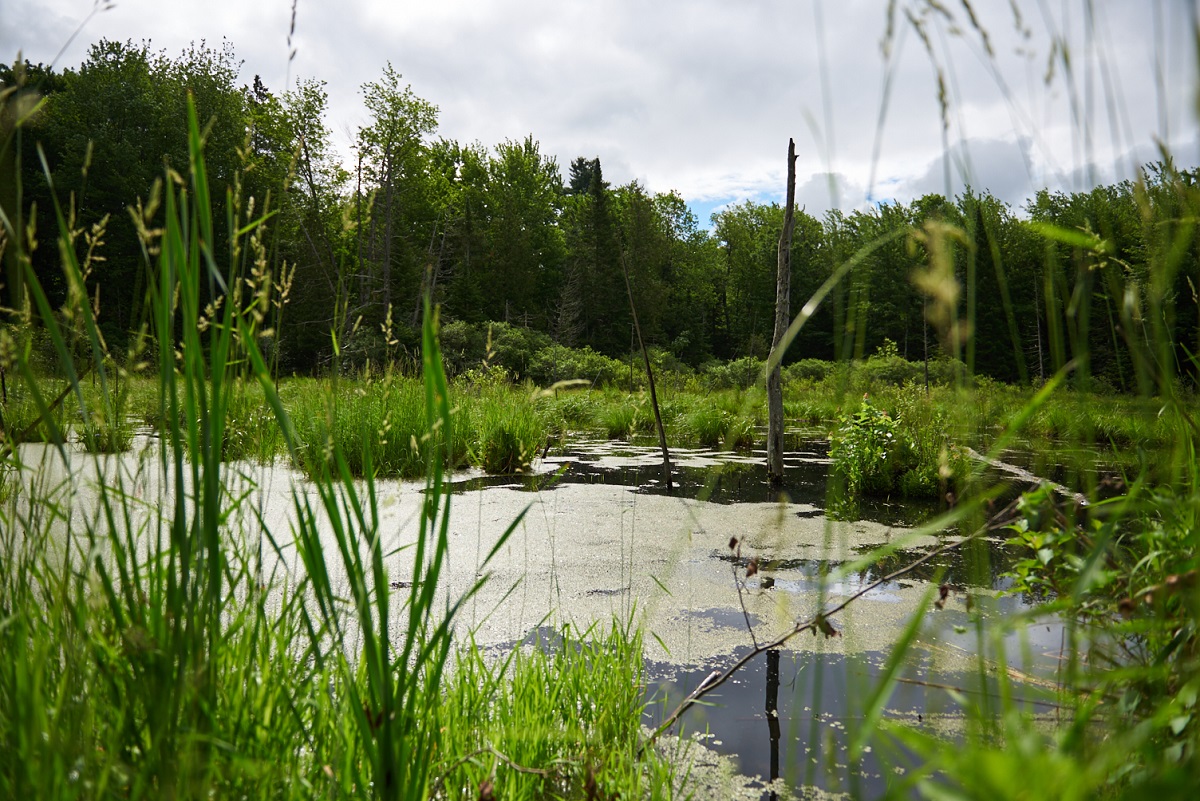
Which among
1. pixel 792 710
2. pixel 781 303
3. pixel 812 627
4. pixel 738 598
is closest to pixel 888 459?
pixel 781 303

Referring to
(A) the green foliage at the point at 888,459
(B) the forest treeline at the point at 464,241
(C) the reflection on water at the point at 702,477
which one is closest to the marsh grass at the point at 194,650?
(C) the reflection on water at the point at 702,477

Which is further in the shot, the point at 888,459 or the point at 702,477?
the point at 702,477

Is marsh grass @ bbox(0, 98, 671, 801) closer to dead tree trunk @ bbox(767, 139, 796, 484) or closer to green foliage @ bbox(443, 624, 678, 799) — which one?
green foliage @ bbox(443, 624, 678, 799)

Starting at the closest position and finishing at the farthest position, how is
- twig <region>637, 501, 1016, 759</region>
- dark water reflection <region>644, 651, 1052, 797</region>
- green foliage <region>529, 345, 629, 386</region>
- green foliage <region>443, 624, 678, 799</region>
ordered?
twig <region>637, 501, 1016, 759</region>
green foliage <region>443, 624, 678, 799</region>
dark water reflection <region>644, 651, 1052, 797</region>
green foliage <region>529, 345, 629, 386</region>

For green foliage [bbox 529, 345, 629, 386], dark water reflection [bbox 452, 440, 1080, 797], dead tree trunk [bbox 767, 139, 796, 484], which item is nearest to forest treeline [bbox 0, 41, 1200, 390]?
green foliage [bbox 529, 345, 629, 386]

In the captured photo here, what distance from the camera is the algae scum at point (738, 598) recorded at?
126 centimetres

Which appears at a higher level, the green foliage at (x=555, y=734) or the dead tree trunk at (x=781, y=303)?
the dead tree trunk at (x=781, y=303)

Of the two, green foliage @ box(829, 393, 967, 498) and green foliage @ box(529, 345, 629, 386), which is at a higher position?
green foliage @ box(529, 345, 629, 386)

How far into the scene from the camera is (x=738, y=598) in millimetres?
2756

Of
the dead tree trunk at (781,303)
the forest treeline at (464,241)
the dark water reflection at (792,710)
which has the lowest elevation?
the dark water reflection at (792,710)

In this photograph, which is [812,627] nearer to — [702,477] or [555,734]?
[555,734]

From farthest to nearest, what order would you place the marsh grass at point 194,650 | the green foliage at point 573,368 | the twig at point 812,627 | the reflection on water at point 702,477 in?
1. the green foliage at point 573,368
2. the reflection on water at point 702,477
3. the twig at point 812,627
4. the marsh grass at point 194,650

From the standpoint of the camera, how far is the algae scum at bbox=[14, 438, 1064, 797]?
4.15 feet

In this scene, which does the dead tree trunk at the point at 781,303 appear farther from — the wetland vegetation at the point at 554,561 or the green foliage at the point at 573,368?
the green foliage at the point at 573,368
